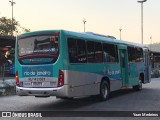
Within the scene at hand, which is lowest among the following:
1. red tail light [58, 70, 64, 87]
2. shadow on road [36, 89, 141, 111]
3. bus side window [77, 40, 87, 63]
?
shadow on road [36, 89, 141, 111]

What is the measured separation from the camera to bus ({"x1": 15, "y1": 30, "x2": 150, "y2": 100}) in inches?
507

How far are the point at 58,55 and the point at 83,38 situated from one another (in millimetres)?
1896

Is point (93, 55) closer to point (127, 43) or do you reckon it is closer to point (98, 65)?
point (98, 65)

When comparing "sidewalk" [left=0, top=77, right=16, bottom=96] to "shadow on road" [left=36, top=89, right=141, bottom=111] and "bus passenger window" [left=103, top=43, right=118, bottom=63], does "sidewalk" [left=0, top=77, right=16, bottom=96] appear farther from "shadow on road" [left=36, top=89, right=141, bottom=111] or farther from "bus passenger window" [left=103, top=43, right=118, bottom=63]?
"bus passenger window" [left=103, top=43, right=118, bottom=63]

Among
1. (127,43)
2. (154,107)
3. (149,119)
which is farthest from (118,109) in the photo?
(127,43)

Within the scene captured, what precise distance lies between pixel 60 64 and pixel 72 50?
2.93 feet

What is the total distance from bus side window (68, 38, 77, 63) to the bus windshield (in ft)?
1.66

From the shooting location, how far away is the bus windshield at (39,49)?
13.1 m

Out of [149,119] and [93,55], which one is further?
[93,55]

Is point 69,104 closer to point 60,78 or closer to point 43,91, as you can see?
point 43,91

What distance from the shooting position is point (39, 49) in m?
13.3

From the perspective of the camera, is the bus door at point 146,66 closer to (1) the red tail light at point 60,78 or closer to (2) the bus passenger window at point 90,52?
(2) the bus passenger window at point 90,52

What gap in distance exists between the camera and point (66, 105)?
14336mm

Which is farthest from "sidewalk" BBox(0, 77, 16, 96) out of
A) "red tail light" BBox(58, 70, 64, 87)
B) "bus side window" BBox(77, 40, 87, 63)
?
"red tail light" BBox(58, 70, 64, 87)
